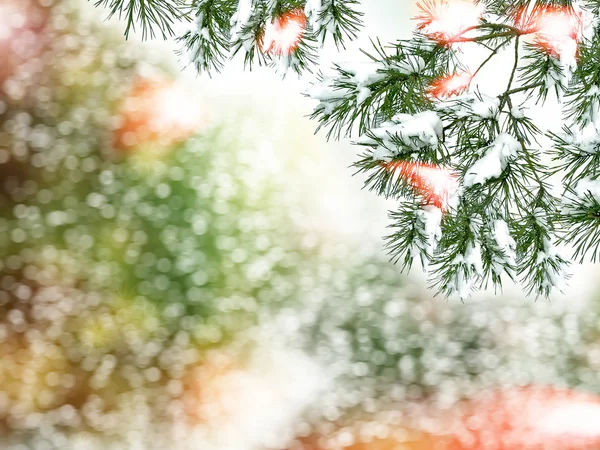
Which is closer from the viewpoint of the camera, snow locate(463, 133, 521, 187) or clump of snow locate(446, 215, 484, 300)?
snow locate(463, 133, 521, 187)

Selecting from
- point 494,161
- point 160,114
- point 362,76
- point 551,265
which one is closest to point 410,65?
point 362,76

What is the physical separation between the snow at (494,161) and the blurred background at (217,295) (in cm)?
220

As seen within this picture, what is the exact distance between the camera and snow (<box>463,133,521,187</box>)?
0.76 meters

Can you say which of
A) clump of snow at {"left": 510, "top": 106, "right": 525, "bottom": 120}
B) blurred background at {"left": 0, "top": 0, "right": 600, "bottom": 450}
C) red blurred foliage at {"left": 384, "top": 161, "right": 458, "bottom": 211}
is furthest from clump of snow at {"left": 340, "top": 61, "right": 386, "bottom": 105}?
blurred background at {"left": 0, "top": 0, "right": 600, "bottom": 450}

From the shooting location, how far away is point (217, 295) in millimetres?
3074

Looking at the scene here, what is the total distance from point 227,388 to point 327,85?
2.27m

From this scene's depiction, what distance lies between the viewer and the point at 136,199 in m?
3.16

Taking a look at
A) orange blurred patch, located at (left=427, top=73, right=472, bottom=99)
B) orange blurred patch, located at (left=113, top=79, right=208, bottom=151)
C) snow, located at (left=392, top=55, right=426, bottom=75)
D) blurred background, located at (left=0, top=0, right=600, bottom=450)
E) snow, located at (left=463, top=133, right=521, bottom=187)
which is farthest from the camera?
orange blurred patch, located at (left=113, top=79, right=208, bottom=151)

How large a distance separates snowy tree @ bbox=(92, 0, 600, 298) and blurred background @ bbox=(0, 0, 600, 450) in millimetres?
2042

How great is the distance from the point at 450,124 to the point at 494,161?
10 centimetres

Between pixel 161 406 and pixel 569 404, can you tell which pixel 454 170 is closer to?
pixel 161 406

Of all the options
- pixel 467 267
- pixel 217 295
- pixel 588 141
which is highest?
pixel 217 295

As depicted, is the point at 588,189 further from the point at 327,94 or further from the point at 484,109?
the point at 327,94

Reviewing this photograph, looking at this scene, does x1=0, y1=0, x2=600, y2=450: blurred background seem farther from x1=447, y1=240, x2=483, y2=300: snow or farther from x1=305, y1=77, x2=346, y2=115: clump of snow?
x1=305, y1=77, x2=346, y2=115: clump of snow
